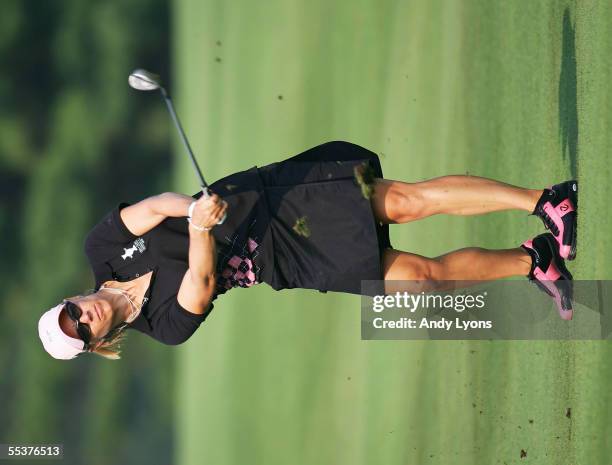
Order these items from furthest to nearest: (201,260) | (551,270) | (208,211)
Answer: (551,270) → (201,260) → (208,211)

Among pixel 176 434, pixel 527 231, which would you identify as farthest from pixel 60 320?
pixel 176 434

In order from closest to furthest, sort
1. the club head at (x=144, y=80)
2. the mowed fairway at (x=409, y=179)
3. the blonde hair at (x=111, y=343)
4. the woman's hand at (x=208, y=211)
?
the woman's hand at (x=208, y=211) → the club head at (x=144, y=80) → the blonde hair at (x=111, y=343) → the mowed fairway at (x=409, y=179)

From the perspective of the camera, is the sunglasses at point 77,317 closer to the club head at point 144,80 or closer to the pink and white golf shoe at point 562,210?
the club head at point 144,80

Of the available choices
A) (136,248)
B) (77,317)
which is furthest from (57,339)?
(136,248)

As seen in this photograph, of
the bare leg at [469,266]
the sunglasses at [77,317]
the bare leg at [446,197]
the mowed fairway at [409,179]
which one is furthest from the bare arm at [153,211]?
the mowed fairway at [409,179]

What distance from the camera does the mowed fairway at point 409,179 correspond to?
3.37 metres

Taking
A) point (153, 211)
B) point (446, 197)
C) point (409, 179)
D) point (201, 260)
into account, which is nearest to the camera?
point (201, 260)

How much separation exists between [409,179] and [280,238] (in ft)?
7.41

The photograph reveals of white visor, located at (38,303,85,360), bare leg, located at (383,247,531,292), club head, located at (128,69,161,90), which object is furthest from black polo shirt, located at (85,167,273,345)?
bare leg, located at (383,247,531,292)

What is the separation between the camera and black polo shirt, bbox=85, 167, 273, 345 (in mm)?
3062

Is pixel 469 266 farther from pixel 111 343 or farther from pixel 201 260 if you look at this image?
pixel 111 343

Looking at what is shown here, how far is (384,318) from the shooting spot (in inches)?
156

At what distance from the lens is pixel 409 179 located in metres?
5.21

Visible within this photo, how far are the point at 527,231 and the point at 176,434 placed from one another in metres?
6.11
